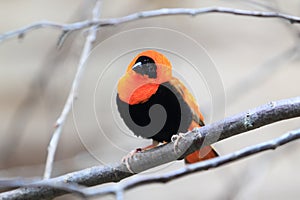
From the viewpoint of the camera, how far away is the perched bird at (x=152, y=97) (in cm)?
69

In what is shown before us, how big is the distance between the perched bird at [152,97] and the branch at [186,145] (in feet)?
0.17

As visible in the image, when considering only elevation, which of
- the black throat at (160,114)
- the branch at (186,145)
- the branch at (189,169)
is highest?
the black throat at (160,114)

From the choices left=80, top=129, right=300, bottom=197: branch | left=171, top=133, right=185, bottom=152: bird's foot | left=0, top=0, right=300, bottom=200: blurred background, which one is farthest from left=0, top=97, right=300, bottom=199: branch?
left=0, top=0, right=300, bottom=200: blurred background

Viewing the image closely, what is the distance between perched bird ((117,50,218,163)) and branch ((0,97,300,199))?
52mm

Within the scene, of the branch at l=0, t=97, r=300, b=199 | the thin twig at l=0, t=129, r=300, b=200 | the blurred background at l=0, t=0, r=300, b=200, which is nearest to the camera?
the thin twig at l=0, t=129, r=300, b=200

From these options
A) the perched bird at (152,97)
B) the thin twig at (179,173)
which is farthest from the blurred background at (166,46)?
the thin twig at (179,173)

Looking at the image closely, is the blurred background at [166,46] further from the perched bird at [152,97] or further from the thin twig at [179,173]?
the thin twig at [179,173]

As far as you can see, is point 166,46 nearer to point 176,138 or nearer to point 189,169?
point 176,138

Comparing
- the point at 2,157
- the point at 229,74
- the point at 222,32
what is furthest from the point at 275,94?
the point at 2,157

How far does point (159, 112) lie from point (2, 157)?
1095 millimetres

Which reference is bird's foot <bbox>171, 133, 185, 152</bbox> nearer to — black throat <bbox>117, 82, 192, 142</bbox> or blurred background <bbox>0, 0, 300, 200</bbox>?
black throat <bbox>117, 82, 192, 142</bbox>

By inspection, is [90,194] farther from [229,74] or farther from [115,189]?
[229,74]

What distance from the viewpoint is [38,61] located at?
1906mm

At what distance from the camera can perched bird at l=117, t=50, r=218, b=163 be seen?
27.0 inches
